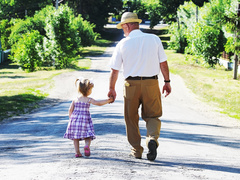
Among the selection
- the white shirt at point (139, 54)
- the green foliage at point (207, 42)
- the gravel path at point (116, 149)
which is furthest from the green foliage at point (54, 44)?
the white shirt at point (139, 54)

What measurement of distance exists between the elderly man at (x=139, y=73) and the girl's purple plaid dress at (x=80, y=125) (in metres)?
0.47

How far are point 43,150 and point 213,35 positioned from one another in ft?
77.5

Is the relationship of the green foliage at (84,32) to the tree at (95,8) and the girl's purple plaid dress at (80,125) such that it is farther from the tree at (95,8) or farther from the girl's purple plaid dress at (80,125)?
the girl's purple plaid dress at (80,125)

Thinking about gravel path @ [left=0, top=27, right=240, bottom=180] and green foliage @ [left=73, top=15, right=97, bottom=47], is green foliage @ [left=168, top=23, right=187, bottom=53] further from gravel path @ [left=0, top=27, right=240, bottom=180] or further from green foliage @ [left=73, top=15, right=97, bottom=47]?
gravel path @ [left=0, top=27, right=240, bottom=180]

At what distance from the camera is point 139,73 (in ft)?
18.6

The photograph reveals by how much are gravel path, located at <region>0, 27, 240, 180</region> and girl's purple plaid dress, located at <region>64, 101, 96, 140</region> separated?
1.06 feet

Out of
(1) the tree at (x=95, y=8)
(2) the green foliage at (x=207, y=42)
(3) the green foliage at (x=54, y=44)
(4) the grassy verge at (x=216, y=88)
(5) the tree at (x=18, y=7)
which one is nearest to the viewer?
(4) the grassy verge at (x=216, y=88)

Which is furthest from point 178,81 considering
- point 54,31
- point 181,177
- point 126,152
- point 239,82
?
point 181,177

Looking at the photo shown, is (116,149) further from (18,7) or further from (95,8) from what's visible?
(95,8)

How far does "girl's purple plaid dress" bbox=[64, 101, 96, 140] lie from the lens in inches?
226

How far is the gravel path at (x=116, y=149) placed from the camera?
192 inches

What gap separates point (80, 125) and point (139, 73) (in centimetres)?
114

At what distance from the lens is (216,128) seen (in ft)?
33.8

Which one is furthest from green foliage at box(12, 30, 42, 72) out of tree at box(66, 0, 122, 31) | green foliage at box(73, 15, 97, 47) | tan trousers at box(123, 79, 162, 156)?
tree at box(66, 0, 122, 31)
